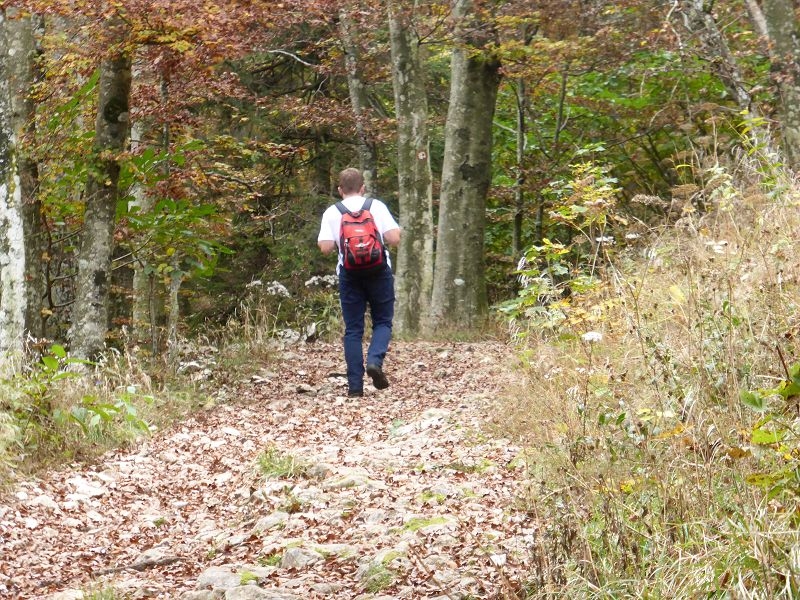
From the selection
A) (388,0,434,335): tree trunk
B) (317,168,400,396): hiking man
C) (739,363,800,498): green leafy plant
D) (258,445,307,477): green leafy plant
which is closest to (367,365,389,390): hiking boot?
(317,168,400,396): hiking man

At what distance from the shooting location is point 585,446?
445 centimetres

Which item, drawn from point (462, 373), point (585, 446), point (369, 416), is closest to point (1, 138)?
point (369, 416)

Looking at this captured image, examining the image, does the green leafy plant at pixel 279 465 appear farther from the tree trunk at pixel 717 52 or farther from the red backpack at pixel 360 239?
the tree trunk at pixel 717 52

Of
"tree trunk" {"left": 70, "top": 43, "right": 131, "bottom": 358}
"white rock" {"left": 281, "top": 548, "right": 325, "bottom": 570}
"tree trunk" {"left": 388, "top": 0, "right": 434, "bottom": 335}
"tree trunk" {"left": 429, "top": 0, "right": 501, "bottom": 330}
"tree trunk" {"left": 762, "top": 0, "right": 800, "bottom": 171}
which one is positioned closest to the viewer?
"white rock" {"left": 281, "top": 548, "right": 325, "bottom": 570}

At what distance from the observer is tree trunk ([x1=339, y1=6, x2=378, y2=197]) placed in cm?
1634

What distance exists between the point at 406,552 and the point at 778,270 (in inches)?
94.5

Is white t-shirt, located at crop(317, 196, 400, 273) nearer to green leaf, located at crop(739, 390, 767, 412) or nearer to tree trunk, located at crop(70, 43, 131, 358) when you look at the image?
tree trunk, located at crop(70, 43, 131, 358)

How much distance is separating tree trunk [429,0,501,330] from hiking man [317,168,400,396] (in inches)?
184

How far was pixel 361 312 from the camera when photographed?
9.56m

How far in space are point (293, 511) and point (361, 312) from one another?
398 cm

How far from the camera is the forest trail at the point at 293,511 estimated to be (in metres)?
4.48

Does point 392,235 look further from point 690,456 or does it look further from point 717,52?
point 717,52

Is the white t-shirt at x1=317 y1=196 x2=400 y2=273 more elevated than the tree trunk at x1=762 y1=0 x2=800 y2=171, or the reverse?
the tree trunk at x1=762 y1=0 x2=800 y2=171

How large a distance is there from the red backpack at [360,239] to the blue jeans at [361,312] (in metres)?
0.32
